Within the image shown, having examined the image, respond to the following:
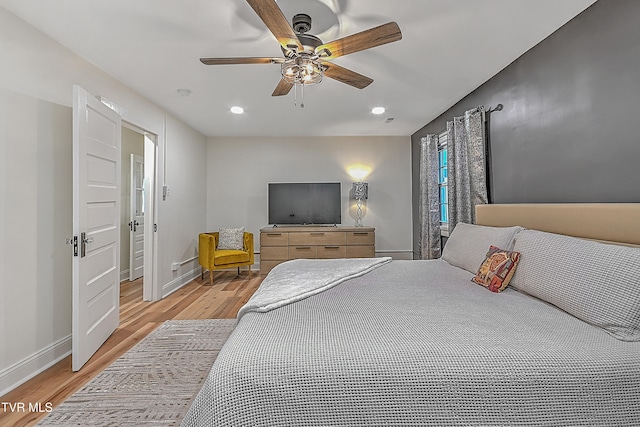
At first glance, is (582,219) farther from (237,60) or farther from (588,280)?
(237,60)

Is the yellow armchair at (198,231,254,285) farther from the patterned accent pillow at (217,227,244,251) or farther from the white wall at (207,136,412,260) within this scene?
the white wall at (207,136,412,260)

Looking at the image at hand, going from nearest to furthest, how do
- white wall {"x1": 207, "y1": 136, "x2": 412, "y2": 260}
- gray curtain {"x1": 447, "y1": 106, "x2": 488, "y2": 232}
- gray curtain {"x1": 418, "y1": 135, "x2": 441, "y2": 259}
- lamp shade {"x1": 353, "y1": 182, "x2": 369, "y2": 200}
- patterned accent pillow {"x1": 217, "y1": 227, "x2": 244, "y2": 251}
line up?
gray curtain {"x1": 447, "y1": 106, "x2": 488, "y2": 232} < gray curtain {"x1": 418, "y1": 135, "x2": 441, "y2": 259} < patterned accent pillow {"x1": 217, "y1": 227, "x2": 244, "y2": 251} < lamp shade {"x1": 353, "y1": 182, "x2": 369, "y2": 200} < white wall {"x1": 207, "y1": 136, "x2": 412, "y2": 260}

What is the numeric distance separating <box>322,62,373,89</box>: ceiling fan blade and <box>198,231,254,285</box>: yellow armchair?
308 centimetres

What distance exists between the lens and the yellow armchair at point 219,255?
15.4 ft

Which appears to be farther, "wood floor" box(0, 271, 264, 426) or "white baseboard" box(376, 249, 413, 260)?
"white baseboard" box(376, 249, 413, 260)

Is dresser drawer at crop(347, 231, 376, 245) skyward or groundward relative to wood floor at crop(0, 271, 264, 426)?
skyward

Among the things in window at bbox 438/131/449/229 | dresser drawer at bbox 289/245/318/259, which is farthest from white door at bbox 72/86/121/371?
window at bbox 438/131/449/229

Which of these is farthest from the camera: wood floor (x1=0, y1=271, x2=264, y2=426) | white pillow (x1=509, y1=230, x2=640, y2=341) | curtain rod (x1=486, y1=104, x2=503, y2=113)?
curtain rod (x1=486, y1=104, x2=503, y2=113)

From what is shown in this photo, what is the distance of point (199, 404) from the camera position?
1.00m

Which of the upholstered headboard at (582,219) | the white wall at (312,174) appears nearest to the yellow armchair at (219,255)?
the white wall at (312,174)

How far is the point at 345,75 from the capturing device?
7.93 feet

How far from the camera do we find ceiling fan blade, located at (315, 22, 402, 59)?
1.82m

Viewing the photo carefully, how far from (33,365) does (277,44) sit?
291 cm

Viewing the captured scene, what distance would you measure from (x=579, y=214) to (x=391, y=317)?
153 cm
